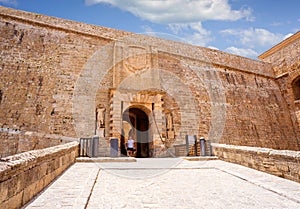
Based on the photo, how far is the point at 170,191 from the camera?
2.93 metres

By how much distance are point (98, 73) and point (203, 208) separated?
332 inches

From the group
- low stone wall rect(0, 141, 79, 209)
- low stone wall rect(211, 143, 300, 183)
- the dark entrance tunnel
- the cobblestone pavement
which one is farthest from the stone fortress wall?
the dark entrance tunnel

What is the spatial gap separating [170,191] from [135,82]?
7.34 metres

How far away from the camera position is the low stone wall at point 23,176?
1906mm

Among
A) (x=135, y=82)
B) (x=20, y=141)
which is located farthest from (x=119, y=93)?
(x=20, y=141)

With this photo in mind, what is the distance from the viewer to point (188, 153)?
7.93 meters

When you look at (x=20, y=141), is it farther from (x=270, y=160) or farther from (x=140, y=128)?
(x=270, y=160)

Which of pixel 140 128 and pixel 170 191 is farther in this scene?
pixel 140 128

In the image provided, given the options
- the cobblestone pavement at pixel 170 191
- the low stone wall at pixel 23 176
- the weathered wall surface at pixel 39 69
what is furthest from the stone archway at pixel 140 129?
the low stone wall at pixel 23 176

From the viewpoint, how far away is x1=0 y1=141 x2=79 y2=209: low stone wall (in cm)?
191

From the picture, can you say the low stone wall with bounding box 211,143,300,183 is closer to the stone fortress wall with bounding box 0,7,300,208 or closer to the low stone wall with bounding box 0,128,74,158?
the stone fortress wall with bounding box 0,7,300,208

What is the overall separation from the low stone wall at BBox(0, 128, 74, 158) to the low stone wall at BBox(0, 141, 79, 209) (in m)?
4.82

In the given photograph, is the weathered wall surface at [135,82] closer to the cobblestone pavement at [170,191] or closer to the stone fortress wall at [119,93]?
the stone fortress wall at [119,93]

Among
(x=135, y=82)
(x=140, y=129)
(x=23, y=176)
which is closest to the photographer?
(x=23, y=176)
